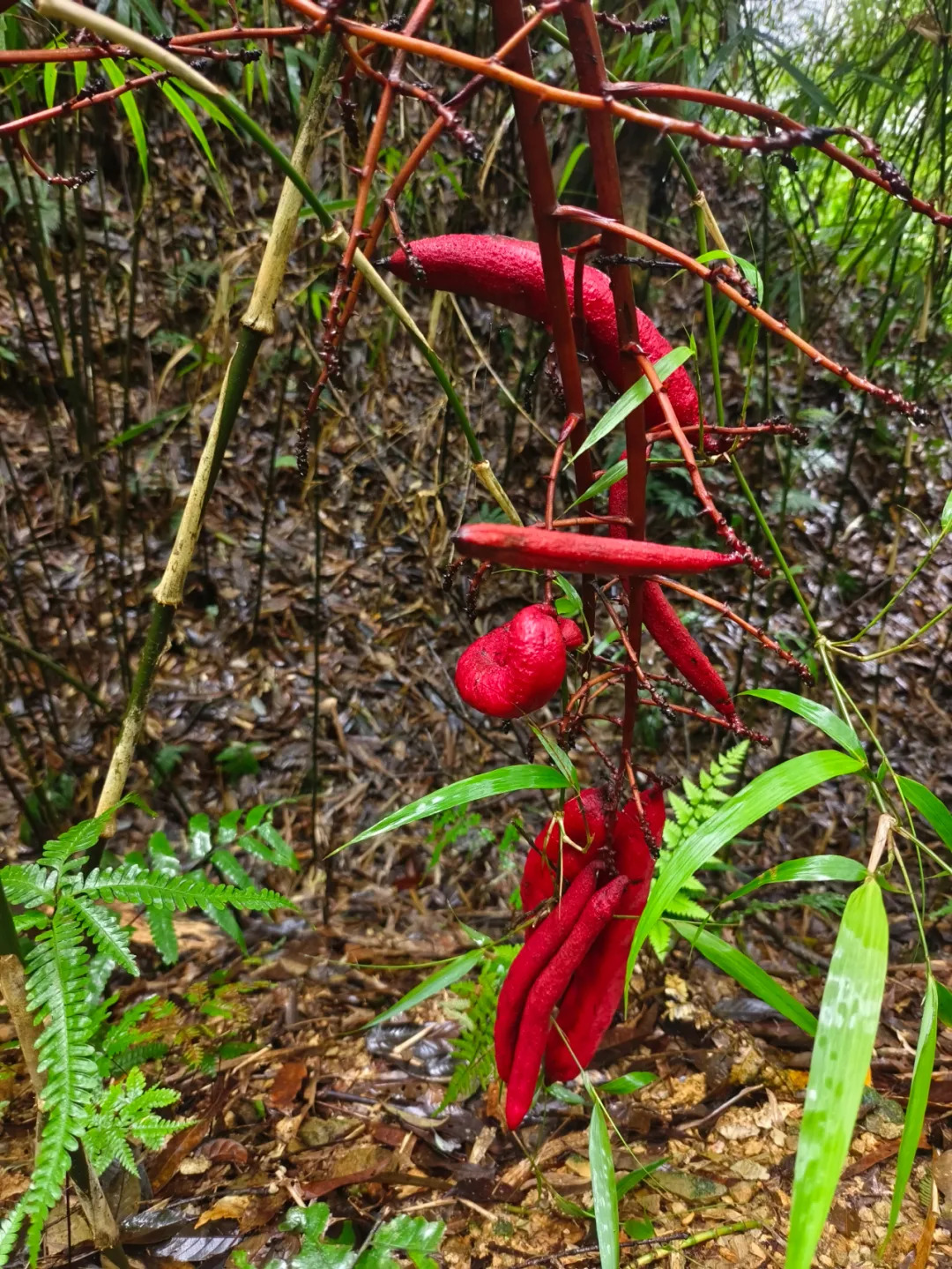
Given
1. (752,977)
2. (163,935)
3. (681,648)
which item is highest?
(681,648)

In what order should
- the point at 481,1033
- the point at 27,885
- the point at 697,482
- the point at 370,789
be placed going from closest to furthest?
1. the point at 697,482
2. the point at 27,885
3. the point at 481,1033
4. the point at 370,789

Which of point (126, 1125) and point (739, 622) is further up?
point (739, 622)

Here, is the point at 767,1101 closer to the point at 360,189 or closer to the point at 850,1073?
the point at 850,1073

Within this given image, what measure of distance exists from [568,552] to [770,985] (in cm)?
55

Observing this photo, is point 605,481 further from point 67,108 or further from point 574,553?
point 67,108

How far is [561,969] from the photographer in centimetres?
75

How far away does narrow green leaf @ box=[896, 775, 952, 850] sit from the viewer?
2.06 ft

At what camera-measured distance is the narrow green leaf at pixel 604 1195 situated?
668 mm

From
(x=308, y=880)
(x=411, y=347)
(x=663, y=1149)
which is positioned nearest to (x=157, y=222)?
(x=411, y=347)

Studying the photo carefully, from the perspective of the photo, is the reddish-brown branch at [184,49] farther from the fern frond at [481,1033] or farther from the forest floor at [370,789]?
the fern frond at [481,1033]

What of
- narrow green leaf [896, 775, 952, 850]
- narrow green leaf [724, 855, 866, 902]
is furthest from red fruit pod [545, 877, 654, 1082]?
narrow green leaf [896, 775, 952, 850]

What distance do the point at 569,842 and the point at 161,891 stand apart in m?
0.41

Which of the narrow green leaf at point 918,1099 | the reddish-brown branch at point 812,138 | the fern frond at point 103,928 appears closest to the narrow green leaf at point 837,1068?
the narrow green leaf at point 918,1099

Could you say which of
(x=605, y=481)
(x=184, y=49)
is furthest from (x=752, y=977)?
(x=184, y=49)
